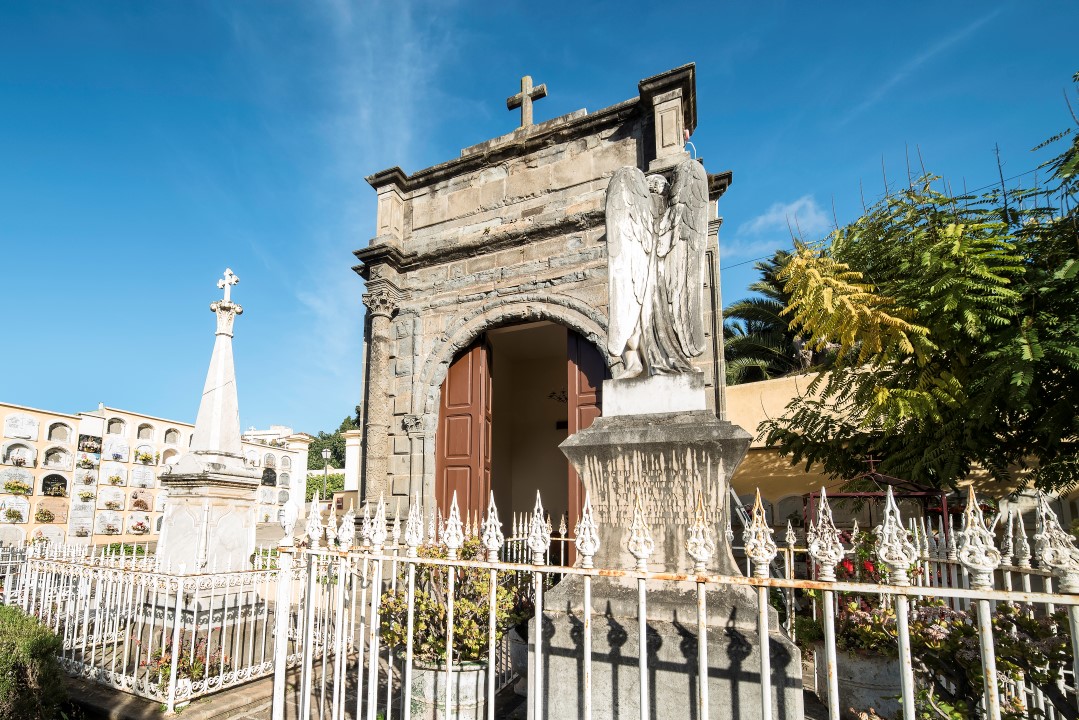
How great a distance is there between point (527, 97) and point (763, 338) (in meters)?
11.1

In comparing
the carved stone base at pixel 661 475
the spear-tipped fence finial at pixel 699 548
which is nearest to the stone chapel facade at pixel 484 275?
the carved stone base at pixel 661 475

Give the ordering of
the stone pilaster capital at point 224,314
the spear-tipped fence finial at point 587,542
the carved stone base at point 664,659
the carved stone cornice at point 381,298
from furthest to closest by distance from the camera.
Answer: the carved stone cornice at point 381,298
the stone pilaster capital at point 224,314
the carved stone base at point 664,659
the spear-tipped fence finial at point 587,542

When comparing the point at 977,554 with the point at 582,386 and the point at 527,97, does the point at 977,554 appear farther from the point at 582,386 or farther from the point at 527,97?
the point at 527,97

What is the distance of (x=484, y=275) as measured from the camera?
28.1 feet

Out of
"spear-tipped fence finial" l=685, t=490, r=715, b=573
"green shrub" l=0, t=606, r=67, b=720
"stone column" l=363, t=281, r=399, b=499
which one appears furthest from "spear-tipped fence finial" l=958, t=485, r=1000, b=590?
"stone column" l=363, t=281, r=399, b=499

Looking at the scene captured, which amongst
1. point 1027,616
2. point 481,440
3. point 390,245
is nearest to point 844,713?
point 1027,616

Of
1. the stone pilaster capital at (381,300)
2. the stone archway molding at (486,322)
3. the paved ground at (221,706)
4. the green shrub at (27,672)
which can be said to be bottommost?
the paved ground at (221,706)

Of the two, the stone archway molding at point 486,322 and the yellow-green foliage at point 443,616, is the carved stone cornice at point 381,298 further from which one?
the yellow-green foliage at point 443,616

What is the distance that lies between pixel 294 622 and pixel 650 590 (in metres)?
5.15

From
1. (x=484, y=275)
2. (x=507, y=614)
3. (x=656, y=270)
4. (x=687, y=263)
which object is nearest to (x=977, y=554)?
(x=687, y=263)

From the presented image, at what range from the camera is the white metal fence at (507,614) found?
2.05 meters

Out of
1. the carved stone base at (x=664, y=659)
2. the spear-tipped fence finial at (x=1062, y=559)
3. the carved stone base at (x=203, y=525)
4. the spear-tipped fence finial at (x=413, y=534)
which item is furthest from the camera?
the carved stone base at (x=203, y=525)

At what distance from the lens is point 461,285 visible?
28.7 ft

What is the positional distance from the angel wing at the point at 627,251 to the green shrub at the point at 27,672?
166 inches
